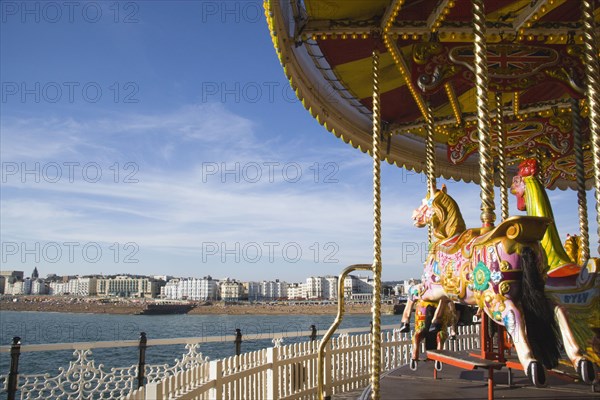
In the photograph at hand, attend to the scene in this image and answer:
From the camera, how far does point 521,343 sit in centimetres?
430

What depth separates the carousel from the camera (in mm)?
4531

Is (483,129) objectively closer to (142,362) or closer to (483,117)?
(483,117)

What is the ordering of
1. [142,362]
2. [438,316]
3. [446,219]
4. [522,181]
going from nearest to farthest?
[522,181]
[446,219]
[438,316]
[142,362]

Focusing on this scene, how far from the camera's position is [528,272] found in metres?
4.47

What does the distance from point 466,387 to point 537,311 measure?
2999mm

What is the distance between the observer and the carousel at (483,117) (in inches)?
178

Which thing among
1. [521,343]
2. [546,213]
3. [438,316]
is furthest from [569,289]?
[438,316]

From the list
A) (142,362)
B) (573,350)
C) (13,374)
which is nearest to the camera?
(573,350)

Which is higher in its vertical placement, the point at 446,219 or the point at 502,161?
the point at 502,161

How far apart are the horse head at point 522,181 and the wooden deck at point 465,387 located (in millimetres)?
2194

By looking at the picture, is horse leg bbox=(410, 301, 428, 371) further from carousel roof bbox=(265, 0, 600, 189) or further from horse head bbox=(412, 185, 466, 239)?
carousel roof bbox=(265, 0, 600, 189)

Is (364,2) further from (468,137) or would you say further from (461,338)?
(461,338)

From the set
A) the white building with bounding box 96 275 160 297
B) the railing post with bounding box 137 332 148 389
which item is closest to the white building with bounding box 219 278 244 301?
the white building with bounding box 96 275 160 297

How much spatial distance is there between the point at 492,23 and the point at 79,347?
8983 millimetres
